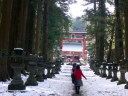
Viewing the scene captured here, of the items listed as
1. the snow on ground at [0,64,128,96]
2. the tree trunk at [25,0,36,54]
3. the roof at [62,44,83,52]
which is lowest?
the snow on ground at [0,64,128,96]

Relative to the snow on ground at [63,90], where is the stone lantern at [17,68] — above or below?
above

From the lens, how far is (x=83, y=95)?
7.59m

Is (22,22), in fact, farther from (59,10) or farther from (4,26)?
(59,10)

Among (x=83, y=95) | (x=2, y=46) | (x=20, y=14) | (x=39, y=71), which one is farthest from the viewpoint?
(x=20, y=14)

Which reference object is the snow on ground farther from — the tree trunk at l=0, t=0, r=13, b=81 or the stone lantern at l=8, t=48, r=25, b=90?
the tree trunk at l=0, t=0, r=13, b=81

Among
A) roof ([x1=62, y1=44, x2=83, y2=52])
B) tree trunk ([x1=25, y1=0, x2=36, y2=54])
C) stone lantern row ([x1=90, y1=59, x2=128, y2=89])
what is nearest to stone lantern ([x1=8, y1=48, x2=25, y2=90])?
stone lantern row ([x1=90, y1=59, x2=128, y2=89])

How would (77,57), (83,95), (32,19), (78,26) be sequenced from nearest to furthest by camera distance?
1. (83,95)
2. (32,19)
3. (77,57)
4. (78,26)

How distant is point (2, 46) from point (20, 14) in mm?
4067

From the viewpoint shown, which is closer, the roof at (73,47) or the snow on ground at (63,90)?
the snow on ground at (63,90)

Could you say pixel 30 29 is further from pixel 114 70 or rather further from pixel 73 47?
pixel 73 47

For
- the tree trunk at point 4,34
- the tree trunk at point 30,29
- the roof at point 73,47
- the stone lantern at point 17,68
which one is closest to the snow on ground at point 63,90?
the stone lantern at point 17,68

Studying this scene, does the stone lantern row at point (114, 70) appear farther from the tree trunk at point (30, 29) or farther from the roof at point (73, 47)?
the roof at point (73, 47)

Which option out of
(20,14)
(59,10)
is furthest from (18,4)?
(59,10)

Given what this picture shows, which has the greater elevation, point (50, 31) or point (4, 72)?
point (50, 31)
